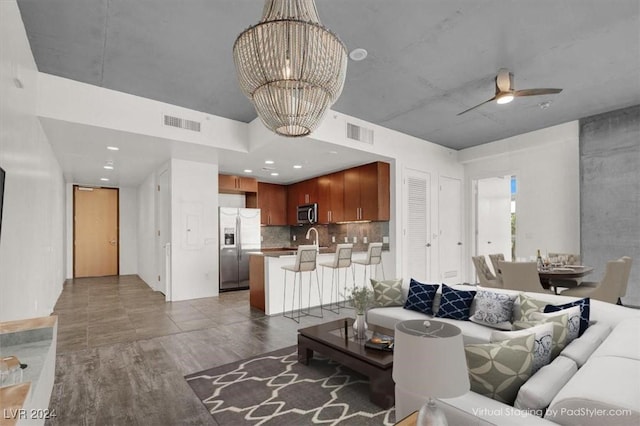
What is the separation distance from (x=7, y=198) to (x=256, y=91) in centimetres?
198

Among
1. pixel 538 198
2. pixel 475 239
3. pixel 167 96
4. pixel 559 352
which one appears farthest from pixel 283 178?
pixel 559 352

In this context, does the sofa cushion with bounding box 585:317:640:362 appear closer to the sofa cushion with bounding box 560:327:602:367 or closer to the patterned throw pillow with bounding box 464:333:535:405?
the sofa cushion with bounding box 560:327:602:367

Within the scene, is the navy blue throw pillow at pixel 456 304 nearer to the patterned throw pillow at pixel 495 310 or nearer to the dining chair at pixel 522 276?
the patterned throw pillow at pixel 495 310

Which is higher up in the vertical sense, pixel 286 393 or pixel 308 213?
pixel 308 213

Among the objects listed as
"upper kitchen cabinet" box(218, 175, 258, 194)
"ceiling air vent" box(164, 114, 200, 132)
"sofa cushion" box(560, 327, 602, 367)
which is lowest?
"sofa cushion" box(560, 327, 602, 367)

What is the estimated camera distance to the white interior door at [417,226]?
615 cm

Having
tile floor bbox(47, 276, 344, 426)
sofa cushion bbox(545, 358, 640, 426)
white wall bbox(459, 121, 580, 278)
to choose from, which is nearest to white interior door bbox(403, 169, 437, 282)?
white wall bbox(459, 121, 580, 278)

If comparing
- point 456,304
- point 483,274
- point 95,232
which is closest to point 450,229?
point 483,274

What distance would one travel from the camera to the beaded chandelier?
158cm

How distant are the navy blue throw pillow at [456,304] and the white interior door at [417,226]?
2881 mm

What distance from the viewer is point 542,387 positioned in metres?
1.35

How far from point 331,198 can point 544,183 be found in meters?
4.16

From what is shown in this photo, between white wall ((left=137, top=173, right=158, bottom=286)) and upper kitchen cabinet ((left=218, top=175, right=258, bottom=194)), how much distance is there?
145 cm

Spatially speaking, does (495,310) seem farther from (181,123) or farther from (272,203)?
(272,203)
